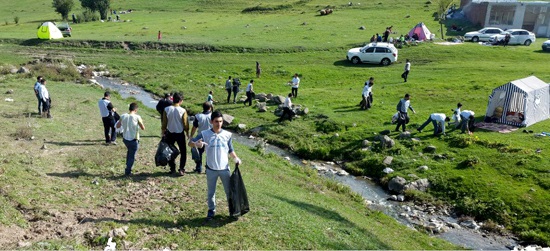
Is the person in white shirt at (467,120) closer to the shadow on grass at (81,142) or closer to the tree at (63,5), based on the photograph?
the shadow on grass at (81,142)

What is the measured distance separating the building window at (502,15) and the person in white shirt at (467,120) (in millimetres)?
39820

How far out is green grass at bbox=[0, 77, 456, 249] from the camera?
905 centimetres

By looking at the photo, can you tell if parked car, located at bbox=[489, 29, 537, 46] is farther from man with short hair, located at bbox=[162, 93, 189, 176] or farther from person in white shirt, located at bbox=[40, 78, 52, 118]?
person in white shirt, located at bbox=[40, 78, 52, 118]

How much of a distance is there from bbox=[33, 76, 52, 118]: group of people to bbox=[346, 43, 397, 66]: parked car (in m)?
27.6

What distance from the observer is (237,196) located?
9.58 metres

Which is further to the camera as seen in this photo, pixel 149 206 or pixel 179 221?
pixel 149 206

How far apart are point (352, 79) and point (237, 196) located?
27.2 meters

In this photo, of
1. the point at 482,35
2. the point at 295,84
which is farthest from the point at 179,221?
the point at 482,35

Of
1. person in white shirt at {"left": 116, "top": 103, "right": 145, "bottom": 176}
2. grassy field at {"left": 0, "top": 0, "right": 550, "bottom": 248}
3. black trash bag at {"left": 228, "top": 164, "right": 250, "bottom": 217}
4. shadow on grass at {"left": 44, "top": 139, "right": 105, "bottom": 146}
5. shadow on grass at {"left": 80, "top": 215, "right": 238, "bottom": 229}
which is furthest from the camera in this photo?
grassy field at {"left": 0, "top": 0, "right": 550, "bottom": 248}

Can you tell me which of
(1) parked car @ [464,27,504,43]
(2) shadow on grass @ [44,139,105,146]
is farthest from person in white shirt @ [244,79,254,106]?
(1) parked car @ [464,27,504,43]

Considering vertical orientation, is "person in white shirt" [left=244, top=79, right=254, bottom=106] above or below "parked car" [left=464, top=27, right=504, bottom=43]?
below

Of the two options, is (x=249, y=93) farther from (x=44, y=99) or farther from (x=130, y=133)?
(x=130, y=133)

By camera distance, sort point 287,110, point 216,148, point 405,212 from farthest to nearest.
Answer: point 287,110, point 405,212, point 216,148

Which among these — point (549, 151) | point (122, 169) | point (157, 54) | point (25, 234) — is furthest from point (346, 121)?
point (157, 54)
